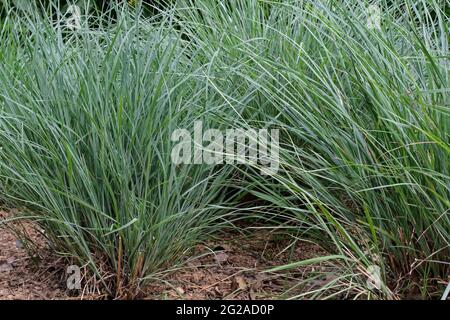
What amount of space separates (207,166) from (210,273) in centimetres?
50

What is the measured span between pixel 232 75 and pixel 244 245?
822 millimetres

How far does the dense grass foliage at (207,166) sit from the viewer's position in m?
2.48

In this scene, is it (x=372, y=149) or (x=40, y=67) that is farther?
(x=40, y=67)

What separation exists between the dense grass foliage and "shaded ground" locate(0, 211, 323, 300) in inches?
4.0

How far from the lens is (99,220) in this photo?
271 centimetres

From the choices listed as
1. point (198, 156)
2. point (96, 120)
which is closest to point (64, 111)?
point (96, 120)

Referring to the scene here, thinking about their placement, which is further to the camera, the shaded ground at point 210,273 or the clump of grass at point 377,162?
the shaded ground at point 210,273

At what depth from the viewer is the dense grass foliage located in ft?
8.15

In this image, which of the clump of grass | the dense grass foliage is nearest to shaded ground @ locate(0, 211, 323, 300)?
the dense grass foliage

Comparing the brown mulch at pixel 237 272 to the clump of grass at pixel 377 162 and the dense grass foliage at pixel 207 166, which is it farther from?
the clump of grass at pixel 377 162

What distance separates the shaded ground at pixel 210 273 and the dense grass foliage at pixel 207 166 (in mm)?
102

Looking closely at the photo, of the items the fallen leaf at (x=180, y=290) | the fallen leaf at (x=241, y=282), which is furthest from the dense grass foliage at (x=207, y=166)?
the fallen leaf at (x=241, y=282)
